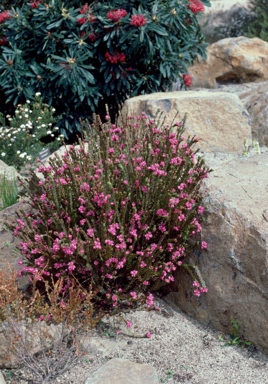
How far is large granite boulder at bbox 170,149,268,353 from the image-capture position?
346 centimetres

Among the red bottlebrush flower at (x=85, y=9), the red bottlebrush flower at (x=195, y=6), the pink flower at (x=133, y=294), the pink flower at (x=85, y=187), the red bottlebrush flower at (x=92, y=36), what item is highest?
the red bottlebrush flower at (x=85, y=9)

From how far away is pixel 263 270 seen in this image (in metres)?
3.41

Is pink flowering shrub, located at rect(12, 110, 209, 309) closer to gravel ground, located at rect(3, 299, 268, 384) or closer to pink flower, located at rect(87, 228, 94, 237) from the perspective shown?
pink flower, located at rect(87, 228, 94, 237)

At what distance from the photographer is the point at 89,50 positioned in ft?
21.8

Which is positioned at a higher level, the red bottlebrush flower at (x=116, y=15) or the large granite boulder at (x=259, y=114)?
the red bottlebrush flower at (x=116, y=15)

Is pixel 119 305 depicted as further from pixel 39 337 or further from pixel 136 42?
pixel 136 42

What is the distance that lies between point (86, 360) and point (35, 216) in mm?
1032

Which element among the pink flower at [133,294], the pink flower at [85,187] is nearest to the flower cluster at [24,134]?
the pink flower at [85,187]

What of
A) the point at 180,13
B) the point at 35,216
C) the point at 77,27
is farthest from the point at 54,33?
the point at 35,216

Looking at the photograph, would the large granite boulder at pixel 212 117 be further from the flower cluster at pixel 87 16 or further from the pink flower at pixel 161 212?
the pink flower at pixel 161 212

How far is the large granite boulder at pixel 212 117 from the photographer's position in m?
5.73

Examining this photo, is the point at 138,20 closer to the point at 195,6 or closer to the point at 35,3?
the point at 195,6

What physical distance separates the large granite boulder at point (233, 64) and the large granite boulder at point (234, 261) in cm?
526

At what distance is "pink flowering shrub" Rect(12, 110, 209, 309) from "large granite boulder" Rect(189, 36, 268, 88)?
5.19 meters
